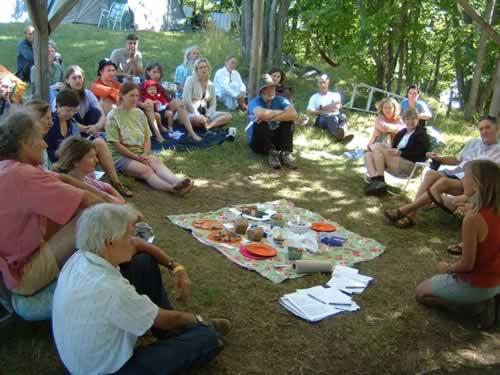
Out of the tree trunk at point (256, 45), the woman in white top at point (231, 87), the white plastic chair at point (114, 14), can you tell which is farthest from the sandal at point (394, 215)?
the white plastic chair at point (114, 14)

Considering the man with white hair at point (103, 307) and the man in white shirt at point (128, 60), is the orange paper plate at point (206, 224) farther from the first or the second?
the man in white shirt at point (128, 60)

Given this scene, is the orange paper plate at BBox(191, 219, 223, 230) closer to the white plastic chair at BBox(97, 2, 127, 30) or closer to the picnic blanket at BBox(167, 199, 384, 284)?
the picnic blanket at BBox(167, 199, 384, 284)

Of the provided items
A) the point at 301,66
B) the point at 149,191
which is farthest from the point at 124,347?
the point at 301,66

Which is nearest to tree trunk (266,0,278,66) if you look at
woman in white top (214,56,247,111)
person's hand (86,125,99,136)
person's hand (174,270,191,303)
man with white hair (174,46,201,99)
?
woman in white top (214,56,247,111)

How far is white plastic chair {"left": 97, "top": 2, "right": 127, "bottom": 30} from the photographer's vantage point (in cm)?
1600

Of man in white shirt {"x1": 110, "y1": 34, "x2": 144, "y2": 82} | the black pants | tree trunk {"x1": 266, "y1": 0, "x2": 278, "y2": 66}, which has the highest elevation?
tree trunk {"x1": 266, "y1": 0, "x2": 278, "y2": 66}

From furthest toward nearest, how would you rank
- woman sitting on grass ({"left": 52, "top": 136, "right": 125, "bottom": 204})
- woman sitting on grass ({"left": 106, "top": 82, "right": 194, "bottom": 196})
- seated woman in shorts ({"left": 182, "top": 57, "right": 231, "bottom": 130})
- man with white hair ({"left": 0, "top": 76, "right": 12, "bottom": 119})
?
1. seated woman in shorts ({"left": 182, "top": 57, "right": 231, "bottom": 130})
2. woman sitting on grass ({"left": 106, "top": 82, "right": 194, "bottom": 196})
3. man with white hair ({"left": 0, "top": 76, "right": 12, "bottom": 119})
4. woman sitting on grass ({"left": 52, "top": 136, "right": 125, "bottom": 204})

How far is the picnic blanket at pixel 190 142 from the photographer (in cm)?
655

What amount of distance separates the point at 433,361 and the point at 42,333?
7.42 ft

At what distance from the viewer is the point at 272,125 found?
646cm

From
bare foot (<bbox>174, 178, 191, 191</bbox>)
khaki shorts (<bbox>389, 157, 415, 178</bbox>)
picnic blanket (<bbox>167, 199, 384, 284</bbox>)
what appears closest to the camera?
picnic blanket (<bbox>167, 199, 384, 284</bbox>)

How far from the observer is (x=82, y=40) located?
13031 millimetres

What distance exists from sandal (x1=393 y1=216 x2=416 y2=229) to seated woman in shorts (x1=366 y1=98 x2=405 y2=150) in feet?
6.46

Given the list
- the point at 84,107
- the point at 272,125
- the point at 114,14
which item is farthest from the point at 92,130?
the point at 114,14
